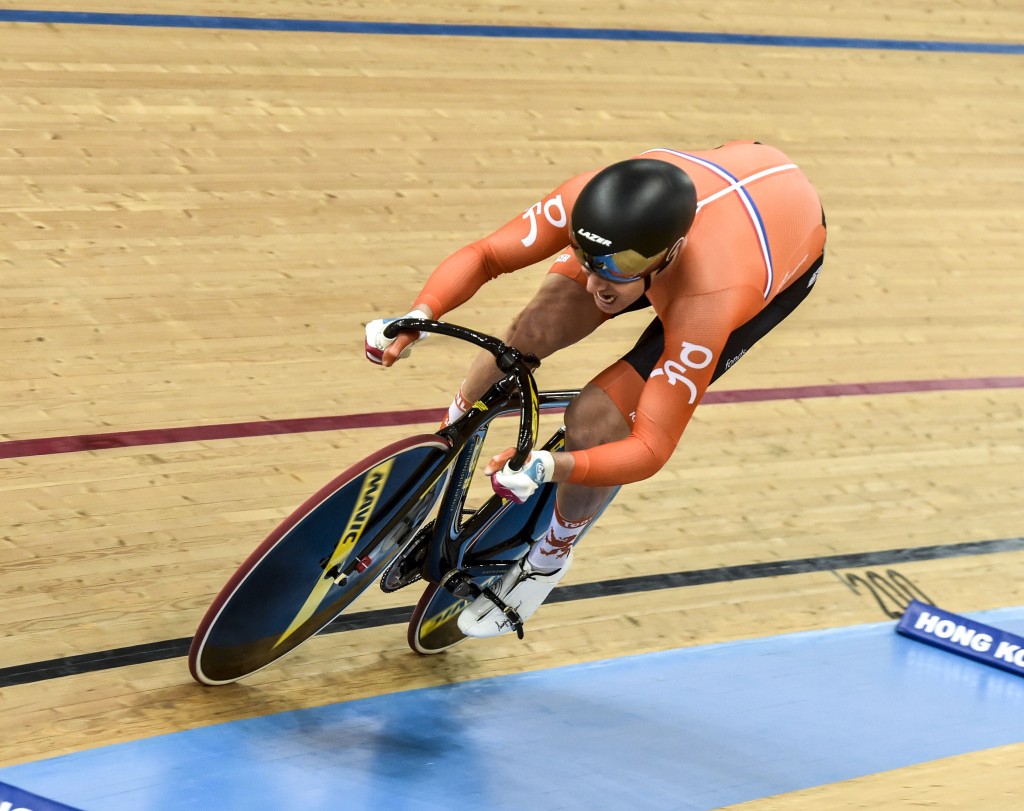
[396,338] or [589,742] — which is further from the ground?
[396,338]

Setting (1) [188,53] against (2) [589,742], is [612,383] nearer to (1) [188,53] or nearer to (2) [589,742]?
(2) [589,742]

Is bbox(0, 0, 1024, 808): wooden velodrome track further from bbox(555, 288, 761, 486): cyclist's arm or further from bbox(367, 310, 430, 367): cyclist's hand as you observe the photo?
bbox(367, 310, 430, 367): cyclist's hand

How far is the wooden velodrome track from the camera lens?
300 cm

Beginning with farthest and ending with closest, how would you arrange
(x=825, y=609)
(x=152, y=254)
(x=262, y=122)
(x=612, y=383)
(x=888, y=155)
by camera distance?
(x=888, y=155)
(x=262, y=122)
(x=152, y=254)
(x=825, y=609)
(x=612, y=383)

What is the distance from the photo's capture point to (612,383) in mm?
2516

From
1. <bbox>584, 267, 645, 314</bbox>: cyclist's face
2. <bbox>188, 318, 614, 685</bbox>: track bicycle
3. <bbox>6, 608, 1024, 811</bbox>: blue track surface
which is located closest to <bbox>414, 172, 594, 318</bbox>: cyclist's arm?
<bbox>188, 318, 614, 685</bbox>: track bicycle

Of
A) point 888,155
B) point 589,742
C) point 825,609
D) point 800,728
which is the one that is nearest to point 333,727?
point 589,742

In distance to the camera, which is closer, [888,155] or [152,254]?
[152,254]

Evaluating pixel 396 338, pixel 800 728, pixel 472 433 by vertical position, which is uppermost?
pixel 396 338

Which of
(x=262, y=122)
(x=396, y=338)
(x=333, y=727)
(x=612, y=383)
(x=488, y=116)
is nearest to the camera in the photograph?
(x=396, y=338)

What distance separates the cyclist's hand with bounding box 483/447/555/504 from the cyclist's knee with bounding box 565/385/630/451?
34cm

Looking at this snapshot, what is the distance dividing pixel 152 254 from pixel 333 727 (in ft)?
6.42

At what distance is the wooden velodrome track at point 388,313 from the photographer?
9.84 feet

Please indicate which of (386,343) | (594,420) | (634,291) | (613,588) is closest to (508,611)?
(594,420)
